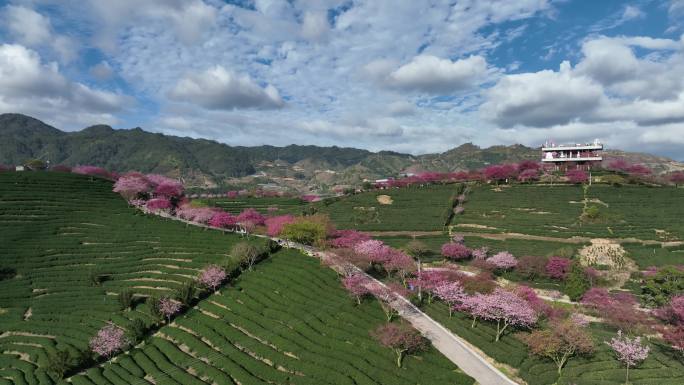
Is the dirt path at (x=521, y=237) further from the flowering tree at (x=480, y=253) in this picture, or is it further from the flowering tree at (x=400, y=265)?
the flowering tree at (x=400, y=265)

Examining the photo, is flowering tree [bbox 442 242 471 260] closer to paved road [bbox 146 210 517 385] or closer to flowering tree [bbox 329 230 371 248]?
flowering tree [bbox 329 230 371 248]

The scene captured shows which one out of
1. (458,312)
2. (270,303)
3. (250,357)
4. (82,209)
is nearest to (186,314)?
(270,303)

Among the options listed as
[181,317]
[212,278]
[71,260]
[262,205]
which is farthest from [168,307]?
[262,205]

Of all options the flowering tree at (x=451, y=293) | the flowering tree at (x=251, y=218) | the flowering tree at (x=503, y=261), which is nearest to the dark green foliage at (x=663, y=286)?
the flowering tree at (x=503, y=261)

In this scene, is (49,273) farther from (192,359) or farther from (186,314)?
(192,359)

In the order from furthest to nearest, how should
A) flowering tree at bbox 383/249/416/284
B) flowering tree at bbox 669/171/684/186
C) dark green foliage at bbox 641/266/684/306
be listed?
flowering tree at bbox 669/171/684/186 → flowering tree at bbox 383/249/416/284 → dark green foliage at bbox 641/266/684/306

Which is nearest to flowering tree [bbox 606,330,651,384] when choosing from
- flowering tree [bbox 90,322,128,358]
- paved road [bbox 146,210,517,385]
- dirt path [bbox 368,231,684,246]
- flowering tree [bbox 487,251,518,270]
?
paved road [bbox 146,210,517,385]
